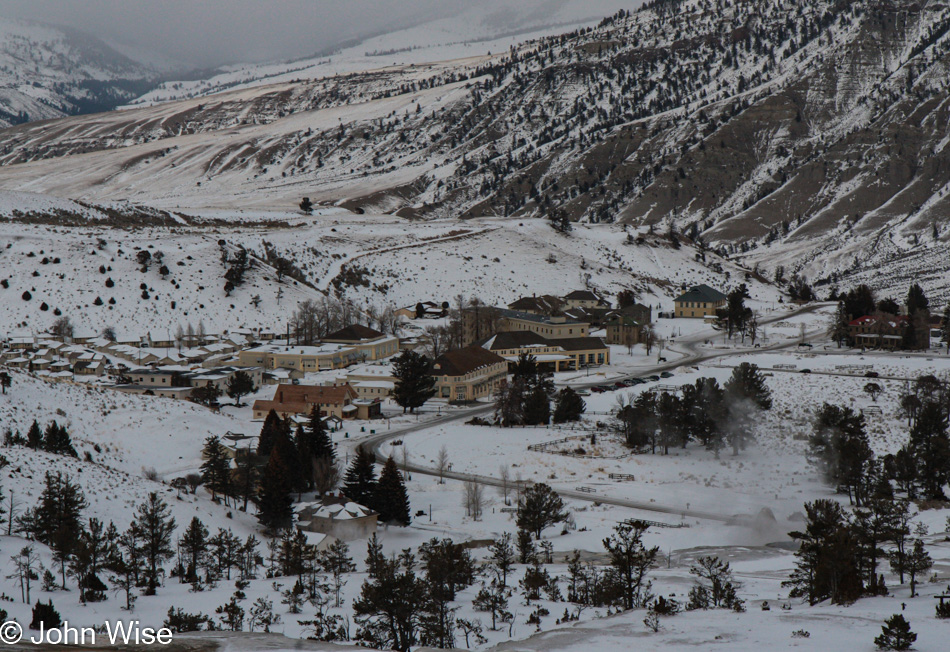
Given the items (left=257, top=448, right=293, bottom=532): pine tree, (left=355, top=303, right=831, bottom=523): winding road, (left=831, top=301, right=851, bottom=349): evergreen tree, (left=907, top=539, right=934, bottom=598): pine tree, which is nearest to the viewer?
(left=907, top=539, right=934, bottom=598): pine tree

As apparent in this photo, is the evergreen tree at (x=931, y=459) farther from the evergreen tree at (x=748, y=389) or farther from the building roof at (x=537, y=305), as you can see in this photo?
the building roof at (x=537, y=305)

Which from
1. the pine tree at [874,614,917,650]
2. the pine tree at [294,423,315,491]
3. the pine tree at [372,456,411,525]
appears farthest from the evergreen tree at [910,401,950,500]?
the pine tree at [294,423,315,491]

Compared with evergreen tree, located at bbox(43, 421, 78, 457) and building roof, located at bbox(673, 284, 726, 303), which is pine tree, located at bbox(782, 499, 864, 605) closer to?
evergreen tree, located at bbox(43, 421, 78, 457)

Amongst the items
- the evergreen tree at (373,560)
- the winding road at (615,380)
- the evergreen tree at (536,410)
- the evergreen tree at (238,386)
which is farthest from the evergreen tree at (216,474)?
the evergreen tree at (238,386)

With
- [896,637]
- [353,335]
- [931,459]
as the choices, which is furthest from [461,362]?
[896,637]

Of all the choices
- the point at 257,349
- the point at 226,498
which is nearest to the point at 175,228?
the point at 257,349
